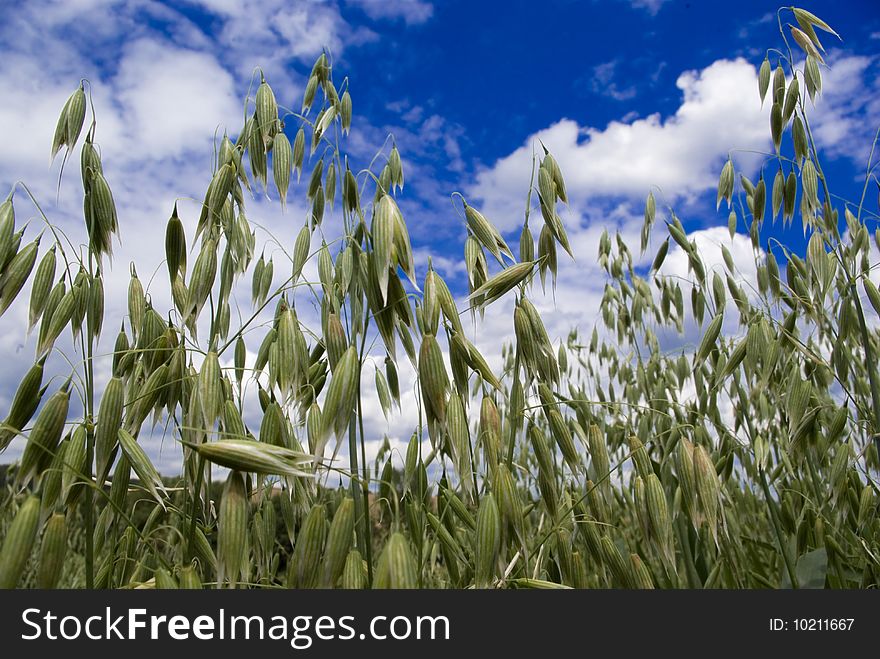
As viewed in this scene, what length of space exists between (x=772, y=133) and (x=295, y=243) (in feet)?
5.67

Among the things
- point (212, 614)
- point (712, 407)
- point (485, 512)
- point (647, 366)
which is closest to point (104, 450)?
point (212, 614)

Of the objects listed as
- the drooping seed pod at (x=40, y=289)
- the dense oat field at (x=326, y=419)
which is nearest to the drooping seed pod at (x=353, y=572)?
the dense oat field at (x=326, y=419)

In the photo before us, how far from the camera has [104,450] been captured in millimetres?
1018

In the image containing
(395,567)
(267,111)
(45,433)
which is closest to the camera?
(395,567)

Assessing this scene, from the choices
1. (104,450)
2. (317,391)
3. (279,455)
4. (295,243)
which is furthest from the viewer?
(295,243)

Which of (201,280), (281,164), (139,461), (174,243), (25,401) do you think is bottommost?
(139,461)

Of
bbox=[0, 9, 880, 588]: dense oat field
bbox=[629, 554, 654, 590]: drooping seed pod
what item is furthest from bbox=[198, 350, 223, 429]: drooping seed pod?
bbox=[629, 554, 654, 590]: drooping seed pod

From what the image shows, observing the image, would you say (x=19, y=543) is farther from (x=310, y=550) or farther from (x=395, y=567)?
(x=395, y=567)

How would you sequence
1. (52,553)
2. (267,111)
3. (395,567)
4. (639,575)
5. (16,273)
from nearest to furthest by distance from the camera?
1. (395,567)
2. (52,553)
3. (16,273)
4. (639,575)
5. (267,111)

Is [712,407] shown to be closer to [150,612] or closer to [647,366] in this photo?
[647,366]

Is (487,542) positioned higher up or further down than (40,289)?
further down

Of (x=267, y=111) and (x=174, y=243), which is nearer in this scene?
(x=174, y=243)

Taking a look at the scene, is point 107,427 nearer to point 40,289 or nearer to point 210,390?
point 210,390

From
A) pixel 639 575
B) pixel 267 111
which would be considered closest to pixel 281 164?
pixel 267 111
